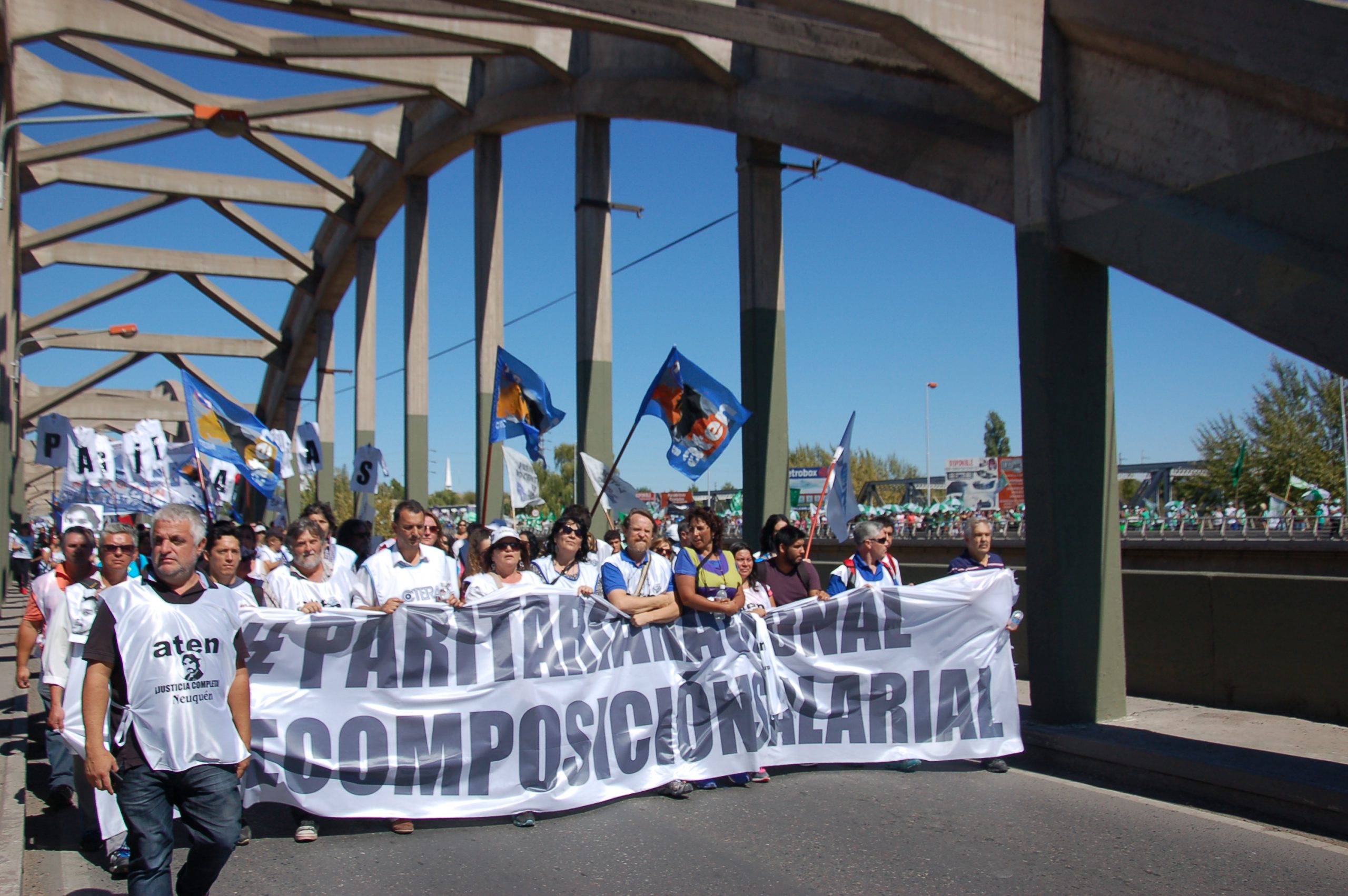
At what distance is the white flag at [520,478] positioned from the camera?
13.0m

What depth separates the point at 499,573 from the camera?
288 inches

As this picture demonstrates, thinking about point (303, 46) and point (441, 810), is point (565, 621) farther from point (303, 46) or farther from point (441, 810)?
point (303, 46)

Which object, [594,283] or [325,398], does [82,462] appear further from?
[325,398]

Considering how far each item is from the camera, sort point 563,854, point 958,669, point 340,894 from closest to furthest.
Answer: point 340,894, point 563,854, point 958,669

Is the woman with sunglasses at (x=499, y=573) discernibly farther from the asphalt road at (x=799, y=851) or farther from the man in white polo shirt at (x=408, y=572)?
the asphalt road at (x=799, y=851)

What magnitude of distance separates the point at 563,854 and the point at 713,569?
2.25 metres

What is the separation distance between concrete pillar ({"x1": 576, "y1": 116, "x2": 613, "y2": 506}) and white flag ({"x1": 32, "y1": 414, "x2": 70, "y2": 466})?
33.2 feet

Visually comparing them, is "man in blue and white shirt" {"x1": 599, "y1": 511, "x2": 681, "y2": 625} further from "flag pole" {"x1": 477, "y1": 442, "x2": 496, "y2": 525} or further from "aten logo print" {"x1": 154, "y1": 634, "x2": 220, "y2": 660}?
"flag pole" {"x1": 477, "y1": 442, "x2": 496, "y2": 525}

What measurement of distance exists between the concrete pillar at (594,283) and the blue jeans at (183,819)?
44.4 feet

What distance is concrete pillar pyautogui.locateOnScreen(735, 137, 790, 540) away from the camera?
14727 millimetres

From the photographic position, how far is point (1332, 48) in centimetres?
658

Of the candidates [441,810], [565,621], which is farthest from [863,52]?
[441,810]

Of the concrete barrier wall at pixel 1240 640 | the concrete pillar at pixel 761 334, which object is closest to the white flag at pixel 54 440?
the concrete pillar at pixel 761 334

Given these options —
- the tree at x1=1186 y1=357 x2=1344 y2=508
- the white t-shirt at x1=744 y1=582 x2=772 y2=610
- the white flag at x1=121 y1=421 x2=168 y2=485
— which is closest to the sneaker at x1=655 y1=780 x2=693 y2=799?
the white t-shirt at x1=744 y1=582 x2=772 y2=610
